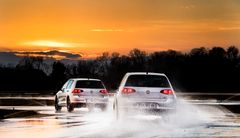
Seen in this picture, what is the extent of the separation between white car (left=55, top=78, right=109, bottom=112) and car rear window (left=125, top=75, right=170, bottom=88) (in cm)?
1050

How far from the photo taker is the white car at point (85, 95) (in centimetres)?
3164

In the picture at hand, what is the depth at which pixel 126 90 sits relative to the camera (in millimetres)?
20938

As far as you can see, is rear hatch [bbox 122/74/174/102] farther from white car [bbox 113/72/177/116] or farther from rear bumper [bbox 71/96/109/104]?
rear bumper [bbox 71/96/109/104]

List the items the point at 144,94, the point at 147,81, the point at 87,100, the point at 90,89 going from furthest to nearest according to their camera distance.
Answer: the point at 90,89, the point at 87,100, the point at 147,81, the point at 144,94

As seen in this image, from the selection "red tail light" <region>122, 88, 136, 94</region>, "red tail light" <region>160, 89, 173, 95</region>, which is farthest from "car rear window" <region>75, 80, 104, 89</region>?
"red tail light" <region>122, 88, 136, 94</region>

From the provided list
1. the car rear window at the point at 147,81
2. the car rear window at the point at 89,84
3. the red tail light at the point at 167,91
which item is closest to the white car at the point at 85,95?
the car rear window at the point at 89,84

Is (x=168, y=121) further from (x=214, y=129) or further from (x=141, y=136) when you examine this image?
(x=141, y=136)

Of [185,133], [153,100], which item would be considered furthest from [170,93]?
[185,133]

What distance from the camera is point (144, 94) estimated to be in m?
21.1

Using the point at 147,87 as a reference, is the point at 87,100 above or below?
below

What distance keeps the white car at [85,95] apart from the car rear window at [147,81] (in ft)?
34.4

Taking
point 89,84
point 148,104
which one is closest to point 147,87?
point 148,104

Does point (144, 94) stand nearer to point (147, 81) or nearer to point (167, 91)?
point (147, 81)

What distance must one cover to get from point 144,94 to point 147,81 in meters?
0.55
